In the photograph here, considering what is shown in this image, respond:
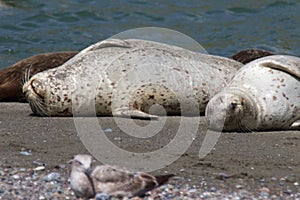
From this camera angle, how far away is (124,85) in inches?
317

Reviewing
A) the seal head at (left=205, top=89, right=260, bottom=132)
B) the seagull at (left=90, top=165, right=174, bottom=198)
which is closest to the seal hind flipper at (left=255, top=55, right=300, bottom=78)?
the seal head at (left=205, top=89, right=260, bottom=132)

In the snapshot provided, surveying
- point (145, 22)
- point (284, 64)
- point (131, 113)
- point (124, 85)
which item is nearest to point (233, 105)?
point (284, 64)

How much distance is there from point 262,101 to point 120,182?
315 centimetres

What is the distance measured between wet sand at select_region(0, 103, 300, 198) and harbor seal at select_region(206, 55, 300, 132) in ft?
0.42

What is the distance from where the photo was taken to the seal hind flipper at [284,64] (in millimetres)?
7668

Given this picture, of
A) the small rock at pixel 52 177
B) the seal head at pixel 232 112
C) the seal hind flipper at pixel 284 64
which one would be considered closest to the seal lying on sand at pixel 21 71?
the seal hind flipper at pixel 284 64

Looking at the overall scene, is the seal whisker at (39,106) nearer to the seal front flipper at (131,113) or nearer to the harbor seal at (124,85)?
the harbor seal at (124,85)

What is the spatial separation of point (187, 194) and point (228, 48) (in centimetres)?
838

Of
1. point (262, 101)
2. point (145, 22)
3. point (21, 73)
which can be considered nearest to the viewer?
point (262, 101)

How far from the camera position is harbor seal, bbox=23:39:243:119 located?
8016 mm

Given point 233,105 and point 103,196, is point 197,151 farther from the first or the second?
point 103,196

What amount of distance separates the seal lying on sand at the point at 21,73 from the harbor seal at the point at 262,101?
2.59 m

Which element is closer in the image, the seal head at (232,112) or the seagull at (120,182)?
the seagull at (120,182)

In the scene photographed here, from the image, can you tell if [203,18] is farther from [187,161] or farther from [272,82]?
[187,161]
